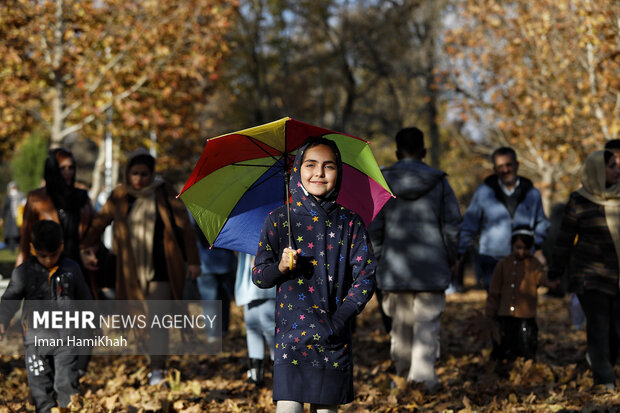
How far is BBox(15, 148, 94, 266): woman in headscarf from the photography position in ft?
23.2

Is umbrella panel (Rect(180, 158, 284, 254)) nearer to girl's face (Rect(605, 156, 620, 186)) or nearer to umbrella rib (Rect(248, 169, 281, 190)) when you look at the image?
umbrella rib (Rect(248, 169, 281, 190))

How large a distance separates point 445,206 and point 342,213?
2815 millimetres

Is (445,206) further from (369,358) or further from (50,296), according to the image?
(50,296)

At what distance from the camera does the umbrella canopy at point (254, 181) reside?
4508 millimetres

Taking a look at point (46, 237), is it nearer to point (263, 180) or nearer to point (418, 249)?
point (263, 180)

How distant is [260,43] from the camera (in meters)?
27.2

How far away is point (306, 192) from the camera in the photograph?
4.10m

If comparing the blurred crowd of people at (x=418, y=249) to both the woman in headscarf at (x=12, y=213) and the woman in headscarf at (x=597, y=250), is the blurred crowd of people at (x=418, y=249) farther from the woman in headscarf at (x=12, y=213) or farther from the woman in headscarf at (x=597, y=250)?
the woman in headscarf at (x=12, y=213)

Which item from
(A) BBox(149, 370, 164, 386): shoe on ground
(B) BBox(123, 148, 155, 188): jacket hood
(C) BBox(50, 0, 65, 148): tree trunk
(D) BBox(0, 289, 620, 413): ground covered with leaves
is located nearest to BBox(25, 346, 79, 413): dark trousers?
(D) BBox(0, 289, 620, 413): ground covered with leaves

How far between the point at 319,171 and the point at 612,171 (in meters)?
3.44

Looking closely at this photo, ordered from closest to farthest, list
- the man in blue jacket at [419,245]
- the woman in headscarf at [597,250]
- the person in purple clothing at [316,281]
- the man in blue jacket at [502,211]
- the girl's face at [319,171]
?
the person in purple clothing at [316,281] → the girl's face at [319,171] → the woman in headscarf at [597,250] → the man in blue jacket at [419,245] → the man in blue jacket at [502,211]

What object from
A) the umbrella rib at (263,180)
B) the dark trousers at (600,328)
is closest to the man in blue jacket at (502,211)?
the dark trousers at (600,328)

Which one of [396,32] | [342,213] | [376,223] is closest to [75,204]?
[376,223]

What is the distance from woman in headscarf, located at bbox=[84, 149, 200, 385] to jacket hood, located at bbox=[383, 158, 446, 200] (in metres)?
1.97
